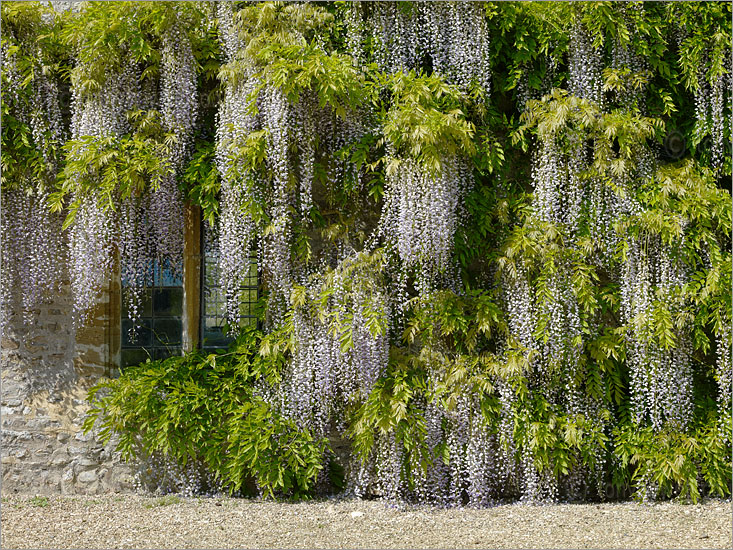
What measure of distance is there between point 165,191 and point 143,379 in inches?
49.3

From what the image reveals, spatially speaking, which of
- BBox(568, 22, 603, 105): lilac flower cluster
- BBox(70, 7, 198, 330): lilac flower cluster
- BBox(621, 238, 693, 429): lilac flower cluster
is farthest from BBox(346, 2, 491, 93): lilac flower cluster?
BBox(621, 238, 693, 429): lilac flower cluster

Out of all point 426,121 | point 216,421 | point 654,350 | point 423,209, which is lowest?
point 216,421

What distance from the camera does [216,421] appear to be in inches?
192

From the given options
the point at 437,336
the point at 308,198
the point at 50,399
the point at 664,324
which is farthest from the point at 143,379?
the point at 664,324

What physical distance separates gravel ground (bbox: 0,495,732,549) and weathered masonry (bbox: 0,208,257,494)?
0.29 metres

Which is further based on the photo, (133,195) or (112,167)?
(133,195)

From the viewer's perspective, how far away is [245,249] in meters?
4.79

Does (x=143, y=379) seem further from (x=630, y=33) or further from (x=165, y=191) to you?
(x=630, y=33)

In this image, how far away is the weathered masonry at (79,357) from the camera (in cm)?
Answer: 502

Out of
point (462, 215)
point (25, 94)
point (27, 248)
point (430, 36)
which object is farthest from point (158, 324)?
point (430, 36)

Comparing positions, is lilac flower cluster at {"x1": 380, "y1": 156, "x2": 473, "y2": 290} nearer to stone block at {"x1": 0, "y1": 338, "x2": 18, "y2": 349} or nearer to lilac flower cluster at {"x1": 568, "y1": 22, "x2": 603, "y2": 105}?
lilac flower cluster at {"x1": 568, "y1": 22, "x2": 603, "y2": 105}

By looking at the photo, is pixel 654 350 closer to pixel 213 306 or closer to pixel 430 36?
pixel 430 36

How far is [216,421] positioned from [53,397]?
46.5 inches

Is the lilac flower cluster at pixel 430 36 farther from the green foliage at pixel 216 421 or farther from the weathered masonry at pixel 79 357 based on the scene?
the green foliage at pixel 216 421
